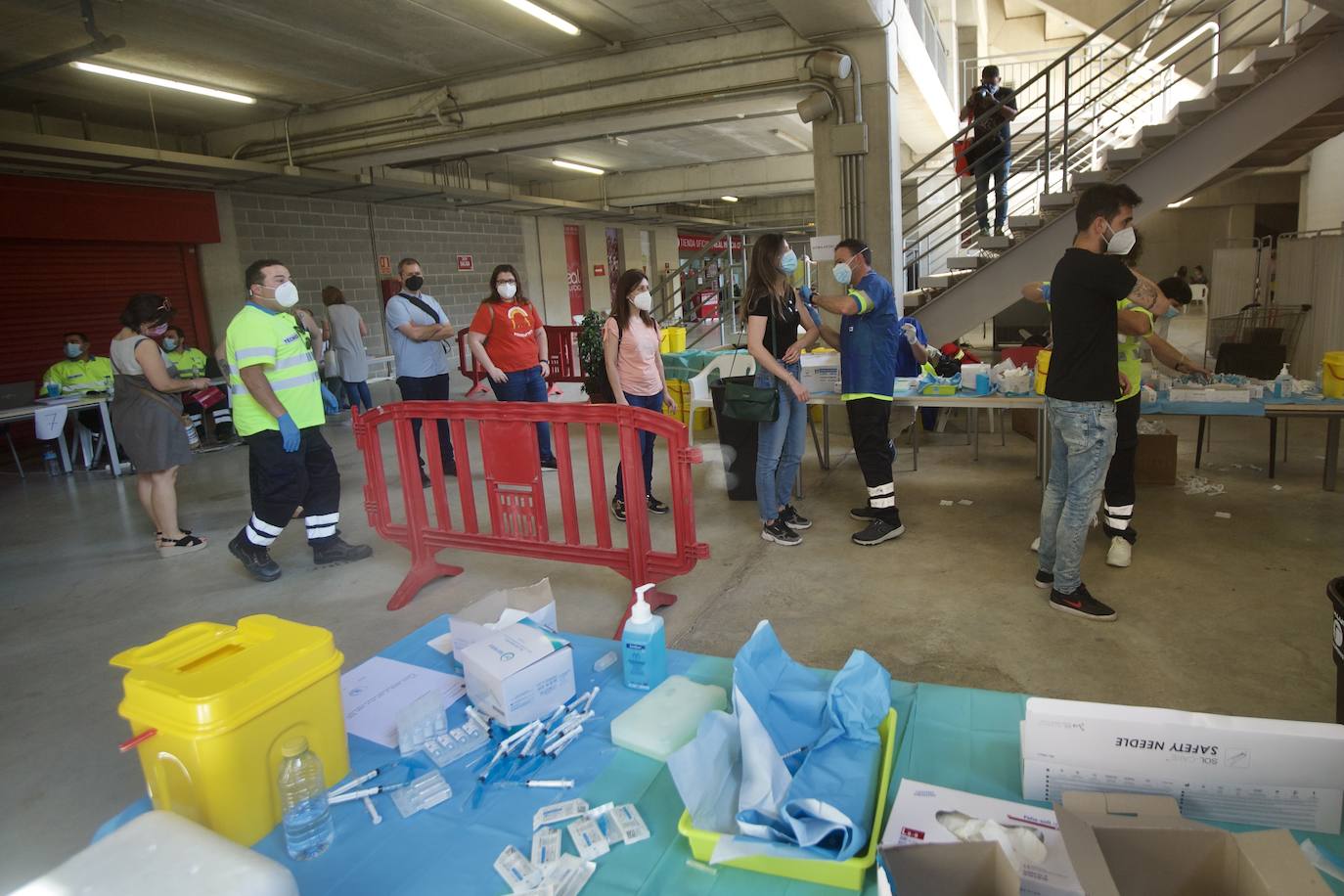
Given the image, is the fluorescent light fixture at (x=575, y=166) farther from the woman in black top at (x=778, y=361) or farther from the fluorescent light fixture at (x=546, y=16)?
the woman in black top at (x=778, y=361)

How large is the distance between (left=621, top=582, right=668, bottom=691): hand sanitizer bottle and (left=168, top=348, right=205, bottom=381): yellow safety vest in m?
7.96

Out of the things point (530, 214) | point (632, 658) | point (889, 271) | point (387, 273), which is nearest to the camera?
point (632, 658)

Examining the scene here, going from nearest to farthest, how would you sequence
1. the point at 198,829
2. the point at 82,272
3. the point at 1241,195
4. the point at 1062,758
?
the point at 198,829
the point at 1062,758
the point at 82,272
the point at 1241,195

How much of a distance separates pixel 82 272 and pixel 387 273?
13.6ft

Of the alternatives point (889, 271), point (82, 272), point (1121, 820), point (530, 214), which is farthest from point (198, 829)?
point (530, 214)

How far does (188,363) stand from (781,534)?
23.3 feet

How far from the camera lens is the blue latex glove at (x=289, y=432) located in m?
3.98

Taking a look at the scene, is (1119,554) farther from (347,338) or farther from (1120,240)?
(347,338)

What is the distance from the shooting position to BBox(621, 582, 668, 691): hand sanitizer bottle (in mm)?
1808

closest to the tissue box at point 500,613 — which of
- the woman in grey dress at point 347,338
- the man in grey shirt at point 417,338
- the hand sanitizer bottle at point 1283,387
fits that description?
the man in grey shirt at point 417,338

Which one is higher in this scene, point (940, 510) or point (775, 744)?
point (775, 744)

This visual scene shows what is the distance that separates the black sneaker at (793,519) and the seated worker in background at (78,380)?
6.82 metres

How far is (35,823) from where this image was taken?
242cm

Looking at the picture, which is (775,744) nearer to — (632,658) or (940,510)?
(632,658)
